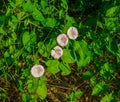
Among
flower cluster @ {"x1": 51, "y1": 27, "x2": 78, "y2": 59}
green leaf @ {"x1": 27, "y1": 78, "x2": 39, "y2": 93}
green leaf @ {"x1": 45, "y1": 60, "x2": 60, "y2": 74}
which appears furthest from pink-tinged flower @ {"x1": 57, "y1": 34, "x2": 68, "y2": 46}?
green leaf @ {"x1": 27, "y1": 78, "x2": 39, "y2": 93}

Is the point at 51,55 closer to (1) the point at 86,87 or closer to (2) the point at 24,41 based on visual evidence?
(2) the point at 24,41

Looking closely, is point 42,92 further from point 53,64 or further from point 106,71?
point 106,71

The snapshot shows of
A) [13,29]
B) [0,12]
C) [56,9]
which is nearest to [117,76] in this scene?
[56,9]

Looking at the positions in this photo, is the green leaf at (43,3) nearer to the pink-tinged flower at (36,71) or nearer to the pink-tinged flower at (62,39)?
the pink-tinged flower at (62,39)

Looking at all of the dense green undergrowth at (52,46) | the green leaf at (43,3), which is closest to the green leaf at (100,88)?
the dense green undergrowth at (52,46)

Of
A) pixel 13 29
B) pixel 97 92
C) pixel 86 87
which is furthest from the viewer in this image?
pixel 86 87

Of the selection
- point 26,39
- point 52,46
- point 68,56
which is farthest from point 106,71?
point 26,39

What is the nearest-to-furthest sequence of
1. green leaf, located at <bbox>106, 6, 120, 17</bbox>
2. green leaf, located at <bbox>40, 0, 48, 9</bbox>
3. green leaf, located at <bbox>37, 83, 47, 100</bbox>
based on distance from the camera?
green leaf, located at <bbox>37, 83, 47, 100</bbox>
green leaf, located at <bbox>106, 6, 120, 17</bbox>
green leaf, located at <bbox>40, 0, 48, 9</bbox>

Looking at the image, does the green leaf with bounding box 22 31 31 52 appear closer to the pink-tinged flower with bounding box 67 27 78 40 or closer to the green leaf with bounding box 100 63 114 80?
the pink-tinged flower with bounding box 67 27 78 40
